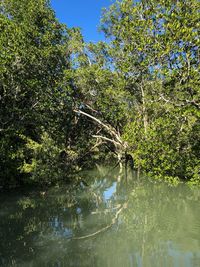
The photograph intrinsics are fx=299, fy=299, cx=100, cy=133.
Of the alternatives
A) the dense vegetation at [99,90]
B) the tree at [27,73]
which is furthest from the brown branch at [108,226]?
the tree at [27,73]

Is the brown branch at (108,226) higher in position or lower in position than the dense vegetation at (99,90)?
lower

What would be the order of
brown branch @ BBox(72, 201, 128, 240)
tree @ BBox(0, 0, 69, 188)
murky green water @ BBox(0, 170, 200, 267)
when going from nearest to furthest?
murky green water @ BBox(0, 170, 200, 267), brown branch @ BBox(72, 201, 128, 240), tree @ BBox(0, 0, 69, 188)

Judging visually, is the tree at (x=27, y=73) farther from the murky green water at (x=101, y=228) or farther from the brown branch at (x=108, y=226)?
the brown branch at (x=108, y=226)

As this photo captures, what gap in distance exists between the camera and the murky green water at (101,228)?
27.3ft

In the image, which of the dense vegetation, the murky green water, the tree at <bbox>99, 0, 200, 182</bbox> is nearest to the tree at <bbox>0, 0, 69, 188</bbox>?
the dense vegetation

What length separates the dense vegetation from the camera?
8797mm

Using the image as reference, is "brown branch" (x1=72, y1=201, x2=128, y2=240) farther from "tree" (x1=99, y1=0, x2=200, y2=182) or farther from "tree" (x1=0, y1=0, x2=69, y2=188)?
"tree" (x1=0, y1=0, x2=69, y2=188)

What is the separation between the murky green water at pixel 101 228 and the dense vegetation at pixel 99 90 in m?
1.75

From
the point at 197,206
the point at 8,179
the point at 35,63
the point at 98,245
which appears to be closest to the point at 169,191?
the point at 197,206

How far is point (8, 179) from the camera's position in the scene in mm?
16938

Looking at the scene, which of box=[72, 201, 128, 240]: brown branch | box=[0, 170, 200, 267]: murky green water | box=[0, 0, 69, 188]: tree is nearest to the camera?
box=[0, 170, 200, 267]: murky green water

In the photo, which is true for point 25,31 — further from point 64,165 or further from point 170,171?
point 170,171

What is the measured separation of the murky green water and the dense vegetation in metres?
1.75

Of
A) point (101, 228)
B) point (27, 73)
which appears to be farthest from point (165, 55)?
point (27, 73)
